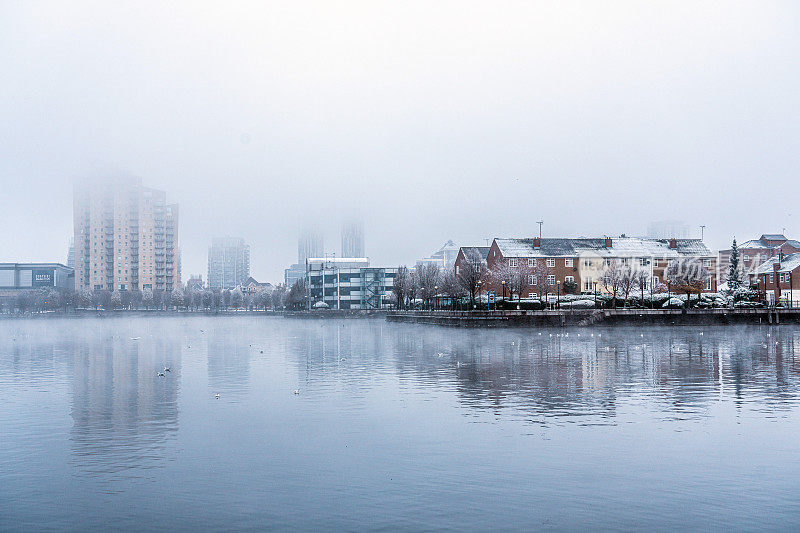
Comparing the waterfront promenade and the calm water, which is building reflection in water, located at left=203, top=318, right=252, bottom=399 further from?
the waterfront promenade

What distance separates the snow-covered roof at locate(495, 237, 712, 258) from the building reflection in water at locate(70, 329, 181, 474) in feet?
279

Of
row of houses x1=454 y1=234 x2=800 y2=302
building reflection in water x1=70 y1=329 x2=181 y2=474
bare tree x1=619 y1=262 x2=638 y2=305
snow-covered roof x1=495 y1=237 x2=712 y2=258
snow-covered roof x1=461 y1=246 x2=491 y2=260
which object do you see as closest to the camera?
building reflection in water x1=70 y1=329 x2=181 y2=474

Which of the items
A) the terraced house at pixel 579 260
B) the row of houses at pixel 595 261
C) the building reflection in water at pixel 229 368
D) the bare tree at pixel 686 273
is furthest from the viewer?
the terraced house at pixel 579 260

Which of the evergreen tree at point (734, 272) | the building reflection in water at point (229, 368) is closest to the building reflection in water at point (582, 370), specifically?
the building reflection in water at point (229, 368)

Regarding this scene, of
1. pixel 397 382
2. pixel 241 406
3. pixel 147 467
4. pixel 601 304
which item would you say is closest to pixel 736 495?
pixel 147 467

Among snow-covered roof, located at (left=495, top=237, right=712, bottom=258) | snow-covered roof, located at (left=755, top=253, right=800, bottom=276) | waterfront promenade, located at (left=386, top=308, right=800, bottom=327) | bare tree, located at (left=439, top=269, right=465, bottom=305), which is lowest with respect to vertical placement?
waterfront promenade, located at (left=386, top=308, right=800, bottom=327)

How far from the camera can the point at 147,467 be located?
19.1 meters

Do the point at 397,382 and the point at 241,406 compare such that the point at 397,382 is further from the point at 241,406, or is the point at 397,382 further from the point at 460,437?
the point at 460,437

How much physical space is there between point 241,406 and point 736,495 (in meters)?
17.4

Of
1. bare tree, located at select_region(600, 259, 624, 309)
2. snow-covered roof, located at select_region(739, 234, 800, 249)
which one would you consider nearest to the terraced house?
bare tree, located at select_region(600, 259, 624, 309)

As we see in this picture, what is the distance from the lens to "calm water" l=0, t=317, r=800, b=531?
15.5 meters

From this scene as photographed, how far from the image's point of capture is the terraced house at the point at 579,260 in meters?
128

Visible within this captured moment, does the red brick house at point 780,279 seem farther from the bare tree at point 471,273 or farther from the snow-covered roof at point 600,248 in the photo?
the bare tree at point 471,273

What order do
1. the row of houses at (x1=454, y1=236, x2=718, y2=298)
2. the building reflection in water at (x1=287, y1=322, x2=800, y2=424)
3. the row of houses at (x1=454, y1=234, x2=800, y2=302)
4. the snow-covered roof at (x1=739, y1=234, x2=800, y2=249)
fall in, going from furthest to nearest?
the snow-covered roof at (x1=739, y1=234, x2=800, y2=249) < the row of houses at (x1=454, y1=236, x2=718, y2=298) < the row of houses at (x1=454, y1=234, x2=800, y2=302) < the building reflection in water at (x1=287, y1=322, x2=800, y2=424)
